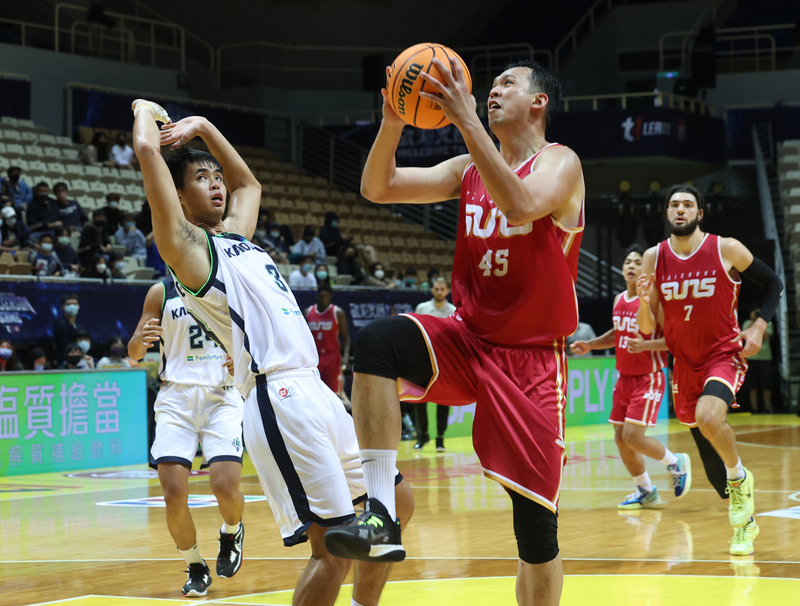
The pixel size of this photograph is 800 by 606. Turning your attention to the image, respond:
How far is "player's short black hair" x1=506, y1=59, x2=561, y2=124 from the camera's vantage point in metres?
3.92

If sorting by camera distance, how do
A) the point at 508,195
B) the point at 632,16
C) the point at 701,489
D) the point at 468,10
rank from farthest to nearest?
the point at 468,10 → the point at 632,16 → the point at 701,489 → the point at 508,195

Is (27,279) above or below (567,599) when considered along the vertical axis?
above

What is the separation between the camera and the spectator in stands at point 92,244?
A: 43.5ft

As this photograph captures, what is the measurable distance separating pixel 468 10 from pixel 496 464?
2616 cm

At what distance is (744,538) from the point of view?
6.38 metres

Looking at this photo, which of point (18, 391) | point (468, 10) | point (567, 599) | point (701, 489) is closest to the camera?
point (567, 599)

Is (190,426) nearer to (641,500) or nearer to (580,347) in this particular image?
(580,347)

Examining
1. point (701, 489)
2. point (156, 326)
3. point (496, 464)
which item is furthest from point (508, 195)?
point (701, 489)

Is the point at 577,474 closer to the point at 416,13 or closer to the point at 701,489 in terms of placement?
the point at 701,489

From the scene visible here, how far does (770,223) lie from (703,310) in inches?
555

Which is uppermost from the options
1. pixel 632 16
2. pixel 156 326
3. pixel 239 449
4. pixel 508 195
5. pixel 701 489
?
pixel 632 16

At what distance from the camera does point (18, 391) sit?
10.5 m

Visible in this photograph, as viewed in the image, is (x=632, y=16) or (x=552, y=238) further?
(x=632, y=16)

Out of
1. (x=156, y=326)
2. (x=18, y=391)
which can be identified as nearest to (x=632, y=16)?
(x=18, y=391)
